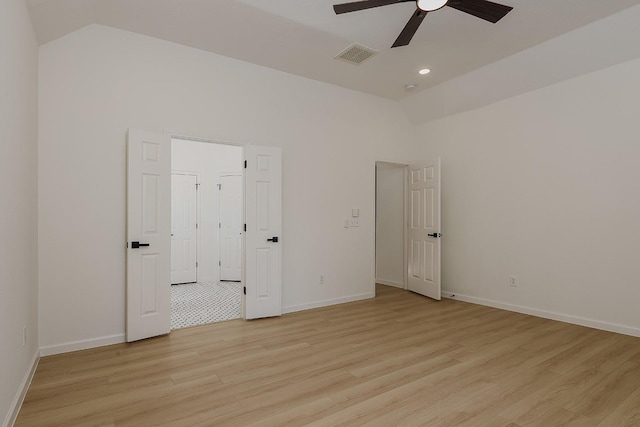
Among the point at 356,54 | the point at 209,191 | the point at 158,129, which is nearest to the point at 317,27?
the point at 356,54

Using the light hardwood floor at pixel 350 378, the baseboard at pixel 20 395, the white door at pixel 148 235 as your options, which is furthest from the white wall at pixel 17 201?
the white door at pixel 148 235

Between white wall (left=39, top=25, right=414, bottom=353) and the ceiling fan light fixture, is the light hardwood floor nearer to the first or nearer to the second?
white wall (left=39, top=25, right=414, bottom=353)

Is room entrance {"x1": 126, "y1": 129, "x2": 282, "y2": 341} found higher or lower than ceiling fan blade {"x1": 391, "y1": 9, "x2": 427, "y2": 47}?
lower

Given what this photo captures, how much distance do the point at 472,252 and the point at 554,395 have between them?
2943 mm

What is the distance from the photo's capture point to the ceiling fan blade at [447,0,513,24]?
102 inches

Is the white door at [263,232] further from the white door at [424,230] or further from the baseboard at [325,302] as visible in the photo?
the white door at [424,230]

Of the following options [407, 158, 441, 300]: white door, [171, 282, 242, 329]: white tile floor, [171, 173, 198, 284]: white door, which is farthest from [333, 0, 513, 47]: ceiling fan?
[171, 173, 198, 284]: white door

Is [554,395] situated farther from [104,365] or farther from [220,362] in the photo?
[104,365]

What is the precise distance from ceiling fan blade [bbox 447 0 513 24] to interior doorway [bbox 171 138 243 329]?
5.08 m

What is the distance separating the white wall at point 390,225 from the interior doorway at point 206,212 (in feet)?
9.11

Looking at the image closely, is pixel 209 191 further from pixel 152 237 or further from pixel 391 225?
pixel 391 225

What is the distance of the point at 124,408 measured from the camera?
224cm

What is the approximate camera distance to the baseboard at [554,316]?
3684mm

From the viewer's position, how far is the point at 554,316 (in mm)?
4234
